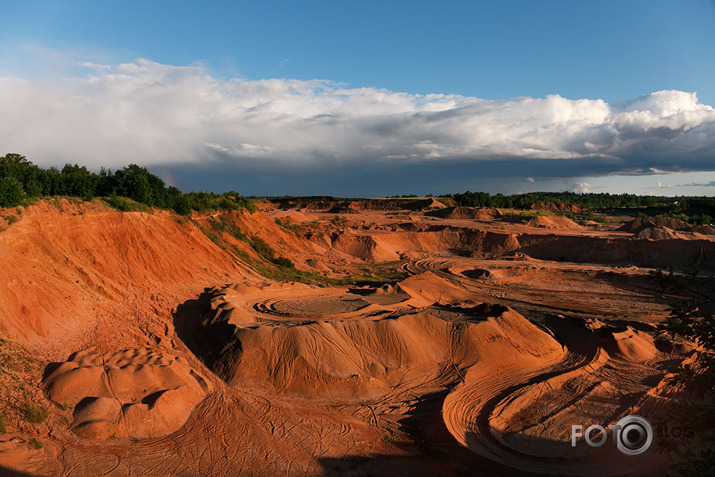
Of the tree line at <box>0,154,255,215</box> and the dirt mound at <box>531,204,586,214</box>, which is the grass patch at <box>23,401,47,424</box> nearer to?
the tree line at <box>0,154,255,215</box>

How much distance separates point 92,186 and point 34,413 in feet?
53.0

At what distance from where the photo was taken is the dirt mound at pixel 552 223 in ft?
205

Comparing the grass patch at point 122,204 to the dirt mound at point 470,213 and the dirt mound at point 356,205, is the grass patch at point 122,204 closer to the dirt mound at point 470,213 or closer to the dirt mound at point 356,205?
the dirt mound at point 470,213

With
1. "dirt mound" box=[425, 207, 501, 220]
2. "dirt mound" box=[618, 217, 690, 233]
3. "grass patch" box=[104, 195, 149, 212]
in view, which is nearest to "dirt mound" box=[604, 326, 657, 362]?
"grass patch" box=[104, 195, 149, 212]

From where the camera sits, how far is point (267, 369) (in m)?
15.6

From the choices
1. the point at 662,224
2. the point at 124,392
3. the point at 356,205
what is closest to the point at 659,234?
the point at 662,224

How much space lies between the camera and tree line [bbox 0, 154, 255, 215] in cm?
1978

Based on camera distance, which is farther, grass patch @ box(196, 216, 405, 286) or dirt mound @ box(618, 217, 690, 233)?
dirt mound @ box(618, 217, 690, 233)

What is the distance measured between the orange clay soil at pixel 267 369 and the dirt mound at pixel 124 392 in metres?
0.05

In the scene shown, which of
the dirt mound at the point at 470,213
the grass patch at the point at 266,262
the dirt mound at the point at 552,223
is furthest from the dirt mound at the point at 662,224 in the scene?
the grass patch at the point at 266,262

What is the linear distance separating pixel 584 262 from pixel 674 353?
998 inches

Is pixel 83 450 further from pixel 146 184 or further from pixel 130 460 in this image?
pixel 146 184

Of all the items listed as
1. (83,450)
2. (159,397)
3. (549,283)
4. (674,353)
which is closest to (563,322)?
(674,353)

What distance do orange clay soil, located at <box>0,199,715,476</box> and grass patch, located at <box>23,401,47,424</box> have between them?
0.06 metres
